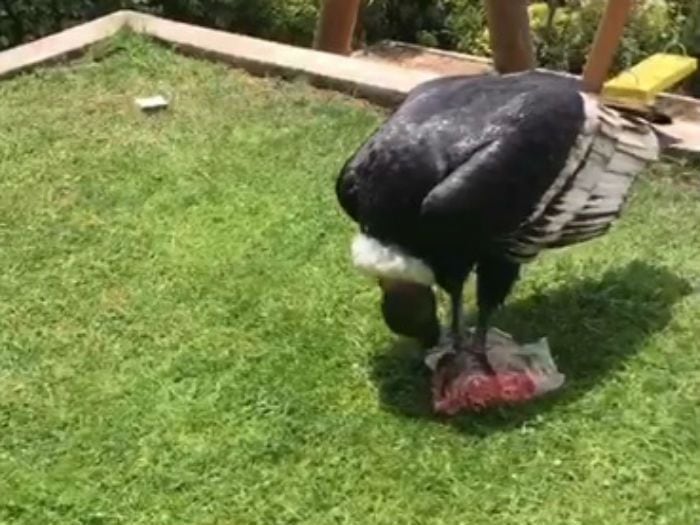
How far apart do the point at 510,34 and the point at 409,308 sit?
2.05 m

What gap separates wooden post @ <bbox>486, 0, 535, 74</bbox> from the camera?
17.9 ft

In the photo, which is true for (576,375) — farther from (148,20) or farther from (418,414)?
(148,20)

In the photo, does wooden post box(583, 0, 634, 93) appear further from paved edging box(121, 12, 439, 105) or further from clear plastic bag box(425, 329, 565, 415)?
clear plastic bag box(425, 329, 565, 415)

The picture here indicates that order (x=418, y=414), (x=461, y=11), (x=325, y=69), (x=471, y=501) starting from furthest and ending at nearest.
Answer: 1. (x=461, y=11)
2. (x=325, y=69)
3. (x=418, y=414)
4. (x=471, y=501)

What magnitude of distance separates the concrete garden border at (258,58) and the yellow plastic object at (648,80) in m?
0.12

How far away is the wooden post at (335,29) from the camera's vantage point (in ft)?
20.0

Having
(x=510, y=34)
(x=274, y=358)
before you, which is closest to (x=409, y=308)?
(x=274, y=358)

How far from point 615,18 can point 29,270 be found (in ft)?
6.99

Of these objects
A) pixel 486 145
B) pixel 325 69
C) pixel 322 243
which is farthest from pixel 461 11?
pixel 486 145

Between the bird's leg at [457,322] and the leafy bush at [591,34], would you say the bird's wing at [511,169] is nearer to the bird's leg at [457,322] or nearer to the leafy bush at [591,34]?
the bird's leg at [457,322]

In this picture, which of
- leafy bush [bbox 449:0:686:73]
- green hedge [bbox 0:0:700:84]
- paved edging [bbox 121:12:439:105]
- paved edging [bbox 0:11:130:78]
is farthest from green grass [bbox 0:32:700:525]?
green hedge [bbox 0:0:700:84]

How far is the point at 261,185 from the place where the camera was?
5.10 metres

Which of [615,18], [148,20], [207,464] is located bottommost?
[148,20]

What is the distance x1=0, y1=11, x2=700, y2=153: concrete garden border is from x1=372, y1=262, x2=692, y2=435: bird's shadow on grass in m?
1.13
